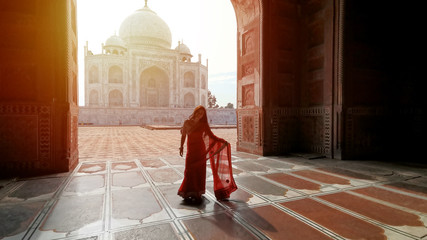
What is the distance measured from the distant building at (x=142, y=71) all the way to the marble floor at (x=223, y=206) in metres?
27.7

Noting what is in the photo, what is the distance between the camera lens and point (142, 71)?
30.7 m

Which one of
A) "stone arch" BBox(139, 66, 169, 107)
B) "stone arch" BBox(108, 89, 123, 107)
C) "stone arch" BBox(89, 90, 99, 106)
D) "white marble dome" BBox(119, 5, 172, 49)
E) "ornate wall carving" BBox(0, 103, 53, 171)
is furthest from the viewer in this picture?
"stone arch" BBox(139, 66, 169, 107)

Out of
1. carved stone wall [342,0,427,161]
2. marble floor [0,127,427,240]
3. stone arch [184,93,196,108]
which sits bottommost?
marble floor [0,127,427,240]

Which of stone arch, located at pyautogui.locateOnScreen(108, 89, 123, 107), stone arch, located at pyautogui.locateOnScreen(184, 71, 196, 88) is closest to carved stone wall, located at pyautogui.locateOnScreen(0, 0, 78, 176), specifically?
stone arch, located at pyautogui.locateOnScreen(108, 89, 123, 107)

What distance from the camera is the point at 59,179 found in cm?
355

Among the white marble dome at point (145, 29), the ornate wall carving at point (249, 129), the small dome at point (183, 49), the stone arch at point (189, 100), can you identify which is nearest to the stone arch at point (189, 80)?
the stone arch at point (189, 100)

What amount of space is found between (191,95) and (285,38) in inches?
1134

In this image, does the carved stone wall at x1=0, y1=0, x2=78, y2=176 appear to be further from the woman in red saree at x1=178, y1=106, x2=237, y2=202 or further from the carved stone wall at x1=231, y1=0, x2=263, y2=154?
the carved stone wall at x1=231, y1=0, x2=263, y2=154

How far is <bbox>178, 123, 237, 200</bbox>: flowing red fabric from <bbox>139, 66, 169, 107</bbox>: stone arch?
30409 mm

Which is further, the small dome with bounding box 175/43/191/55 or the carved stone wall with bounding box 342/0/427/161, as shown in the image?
the small dome with bounding box 175/43/191/55

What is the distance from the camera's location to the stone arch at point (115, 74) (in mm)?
30966

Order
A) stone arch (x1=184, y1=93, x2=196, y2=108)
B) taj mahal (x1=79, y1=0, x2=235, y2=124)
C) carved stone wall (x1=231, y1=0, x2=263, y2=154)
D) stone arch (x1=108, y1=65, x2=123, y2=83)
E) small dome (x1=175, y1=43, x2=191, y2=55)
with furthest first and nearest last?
small dome (x1=175, y1=43, x2=191, y2=55)
stone arch (x1=184, y1=93, x2=196, y2=108)
stone arch (x1=108, y1=65, x2=123, y2=83)
taj mahal (x1=79, y1=0, x2=235, y2=124)
carved stone wall (x1=231, y1=0, x2=263, y2=154)

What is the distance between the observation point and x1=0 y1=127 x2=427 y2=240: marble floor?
192cm

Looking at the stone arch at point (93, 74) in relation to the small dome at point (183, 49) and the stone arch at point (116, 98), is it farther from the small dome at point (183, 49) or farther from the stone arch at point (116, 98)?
the small dome at point (183, 49)
